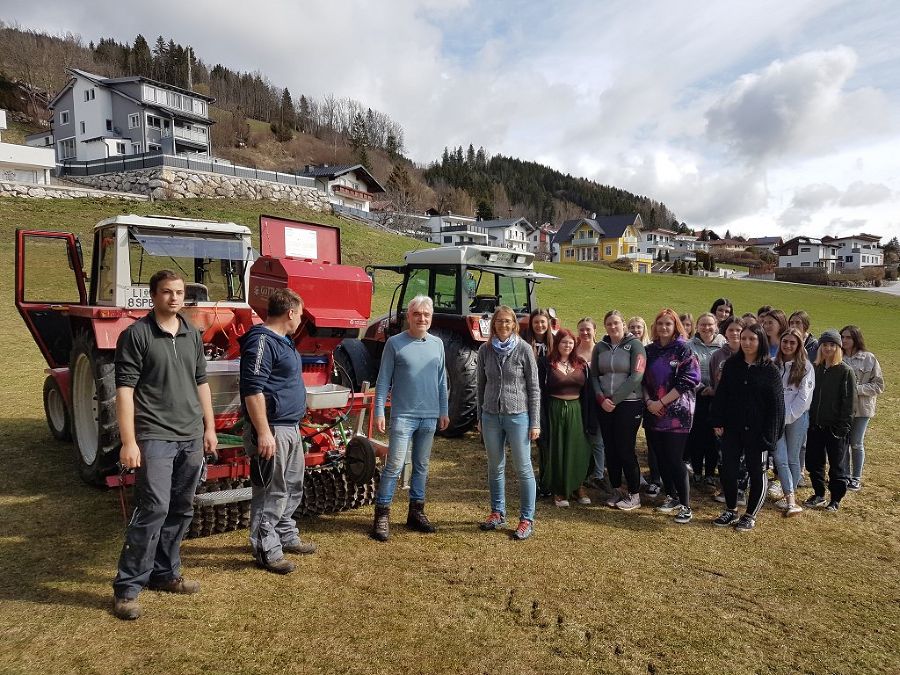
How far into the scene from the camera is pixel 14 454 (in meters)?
5.59

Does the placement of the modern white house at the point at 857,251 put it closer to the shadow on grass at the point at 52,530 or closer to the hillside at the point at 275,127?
the hillside at the point at 275,127

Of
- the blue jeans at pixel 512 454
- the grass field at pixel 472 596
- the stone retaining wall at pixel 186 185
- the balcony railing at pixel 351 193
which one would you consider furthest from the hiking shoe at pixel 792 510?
the balcony railing at pixel 351 193

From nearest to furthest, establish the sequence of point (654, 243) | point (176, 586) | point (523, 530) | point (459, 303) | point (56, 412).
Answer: point (176, 586) < point (523, 530) < point (56, 412) < point (459, 303) < point (654, 243)

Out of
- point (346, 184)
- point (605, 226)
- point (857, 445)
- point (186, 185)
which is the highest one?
point (346, 184)

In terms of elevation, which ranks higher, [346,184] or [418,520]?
[346,184]

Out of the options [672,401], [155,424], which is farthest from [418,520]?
[672,401]

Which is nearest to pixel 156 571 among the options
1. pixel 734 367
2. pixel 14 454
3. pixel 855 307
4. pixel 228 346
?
pixel 228 346

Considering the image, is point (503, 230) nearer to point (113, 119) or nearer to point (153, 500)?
point (113, 119)

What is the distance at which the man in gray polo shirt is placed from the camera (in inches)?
114

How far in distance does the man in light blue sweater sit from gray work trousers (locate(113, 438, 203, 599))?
1303 millimetres

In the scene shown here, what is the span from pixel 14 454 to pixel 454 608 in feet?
16.4

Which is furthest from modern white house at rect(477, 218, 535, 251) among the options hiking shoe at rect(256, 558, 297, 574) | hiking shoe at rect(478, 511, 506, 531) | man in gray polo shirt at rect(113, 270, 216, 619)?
man in gray polo shirt at rect(113, 270, 216, 619)

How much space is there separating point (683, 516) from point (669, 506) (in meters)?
0.25

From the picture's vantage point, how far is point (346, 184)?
177ft
